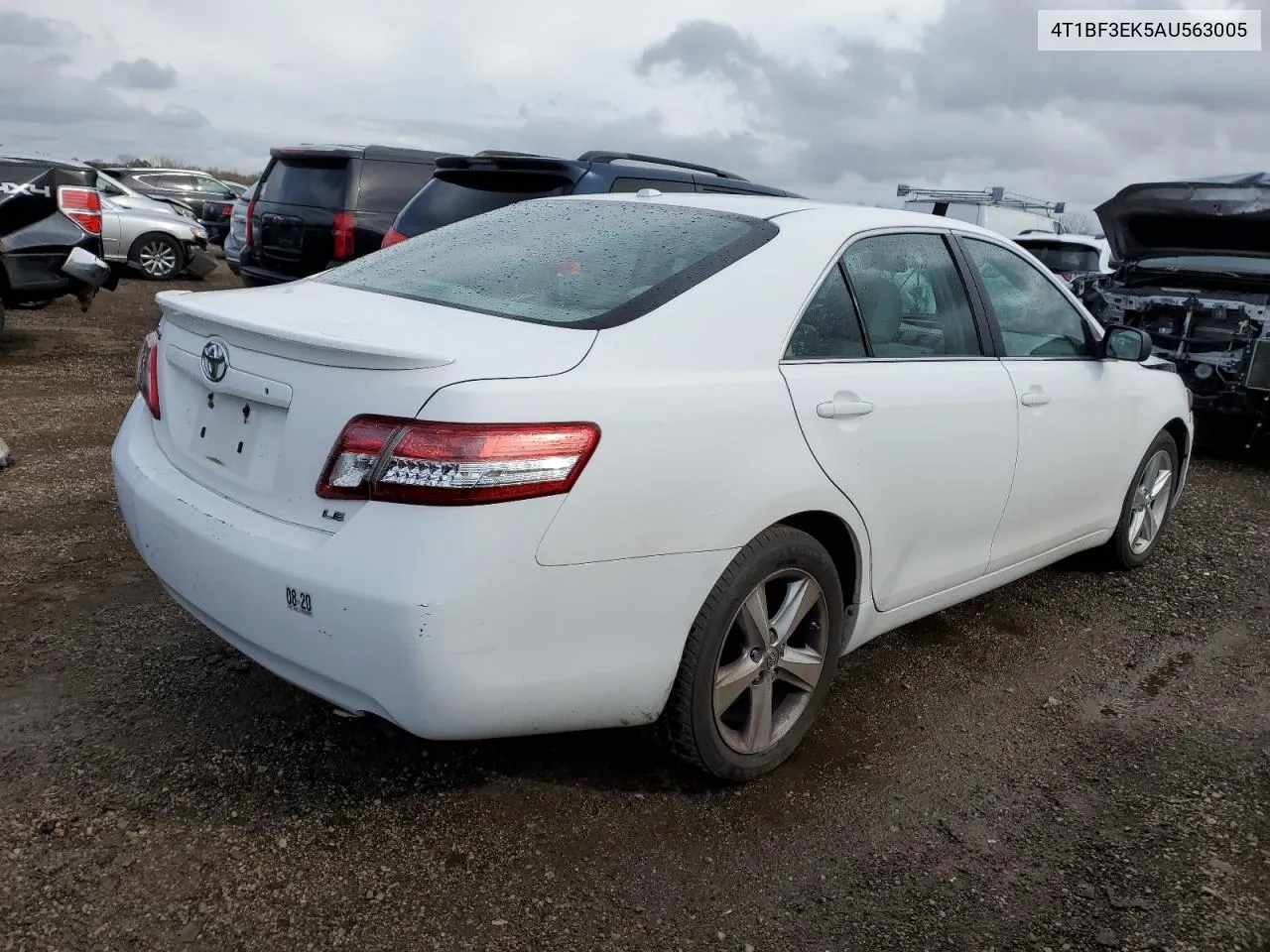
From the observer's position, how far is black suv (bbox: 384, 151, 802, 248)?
→ 5.80 meters

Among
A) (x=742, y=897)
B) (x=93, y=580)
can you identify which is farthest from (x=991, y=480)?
(x=93, y=580)

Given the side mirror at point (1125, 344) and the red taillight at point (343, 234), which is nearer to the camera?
the side mirror at point (1125, 344)

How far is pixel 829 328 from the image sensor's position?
295 cm

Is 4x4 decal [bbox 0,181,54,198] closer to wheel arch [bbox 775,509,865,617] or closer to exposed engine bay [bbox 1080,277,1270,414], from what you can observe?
wheel arch [bbox 775,509,865,617]

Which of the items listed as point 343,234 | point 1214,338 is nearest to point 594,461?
point 1214,338

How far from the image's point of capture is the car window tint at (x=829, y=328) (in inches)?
112

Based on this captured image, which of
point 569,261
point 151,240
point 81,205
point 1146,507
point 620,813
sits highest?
point 81,205

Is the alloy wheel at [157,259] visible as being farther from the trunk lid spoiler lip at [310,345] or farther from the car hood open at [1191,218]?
the trunk lid spoiler lip at [310,345]

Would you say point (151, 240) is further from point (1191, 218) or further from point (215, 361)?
point (215, 361)

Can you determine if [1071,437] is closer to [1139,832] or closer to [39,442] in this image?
[1139,832]

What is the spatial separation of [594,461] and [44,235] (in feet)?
24.4

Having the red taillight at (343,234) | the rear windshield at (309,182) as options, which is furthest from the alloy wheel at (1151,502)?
the rear windshield at (309,182)

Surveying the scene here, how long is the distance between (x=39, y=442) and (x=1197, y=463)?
24.4 ft

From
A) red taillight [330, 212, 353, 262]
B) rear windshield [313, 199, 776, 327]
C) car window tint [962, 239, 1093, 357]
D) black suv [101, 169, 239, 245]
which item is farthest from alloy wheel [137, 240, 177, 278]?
car window tint [962, 239, 1093, 357]
